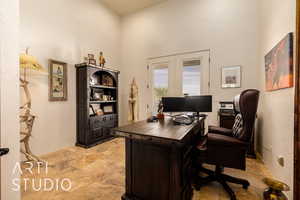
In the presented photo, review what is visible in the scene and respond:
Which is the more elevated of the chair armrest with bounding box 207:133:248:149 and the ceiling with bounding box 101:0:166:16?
the ceiling with bounding box 101:0:166:16

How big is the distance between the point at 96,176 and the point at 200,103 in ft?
6.89

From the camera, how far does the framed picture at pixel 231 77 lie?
337 cm

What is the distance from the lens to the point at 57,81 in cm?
319

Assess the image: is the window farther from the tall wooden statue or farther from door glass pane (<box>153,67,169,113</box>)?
the tall wooden statue

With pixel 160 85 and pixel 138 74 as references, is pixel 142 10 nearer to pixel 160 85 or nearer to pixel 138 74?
pixel 138 74

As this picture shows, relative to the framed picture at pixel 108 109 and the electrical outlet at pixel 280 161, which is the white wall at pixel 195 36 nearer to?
the framed picture at pixel 108 109

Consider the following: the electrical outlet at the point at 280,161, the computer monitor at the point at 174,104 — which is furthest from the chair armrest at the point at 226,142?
the computer monitor at the point at 174,104

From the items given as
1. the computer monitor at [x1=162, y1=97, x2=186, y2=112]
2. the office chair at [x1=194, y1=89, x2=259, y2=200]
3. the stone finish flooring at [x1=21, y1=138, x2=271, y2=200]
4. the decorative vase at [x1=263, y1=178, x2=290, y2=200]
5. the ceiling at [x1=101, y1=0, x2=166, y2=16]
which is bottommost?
the stone finish flooring at [x1=21, y1=138, x2=271, y2=200]

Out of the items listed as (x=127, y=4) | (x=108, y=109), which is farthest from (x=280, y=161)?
(x=127, y=4)

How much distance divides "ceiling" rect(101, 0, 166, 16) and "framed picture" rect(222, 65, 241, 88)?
2.93m

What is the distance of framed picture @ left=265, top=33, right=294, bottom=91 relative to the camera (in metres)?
1.60

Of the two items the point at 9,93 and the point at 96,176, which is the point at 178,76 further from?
the point at 9,93

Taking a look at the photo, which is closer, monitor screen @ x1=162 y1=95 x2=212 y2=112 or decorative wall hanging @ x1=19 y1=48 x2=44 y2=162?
decorative wall hanging @ x1=19 y1=48 x2=44 y2=162

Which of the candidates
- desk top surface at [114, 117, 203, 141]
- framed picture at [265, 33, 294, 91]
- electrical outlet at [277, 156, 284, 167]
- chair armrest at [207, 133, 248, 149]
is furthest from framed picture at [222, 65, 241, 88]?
desk top surface at [114, 117, 203, 141]
